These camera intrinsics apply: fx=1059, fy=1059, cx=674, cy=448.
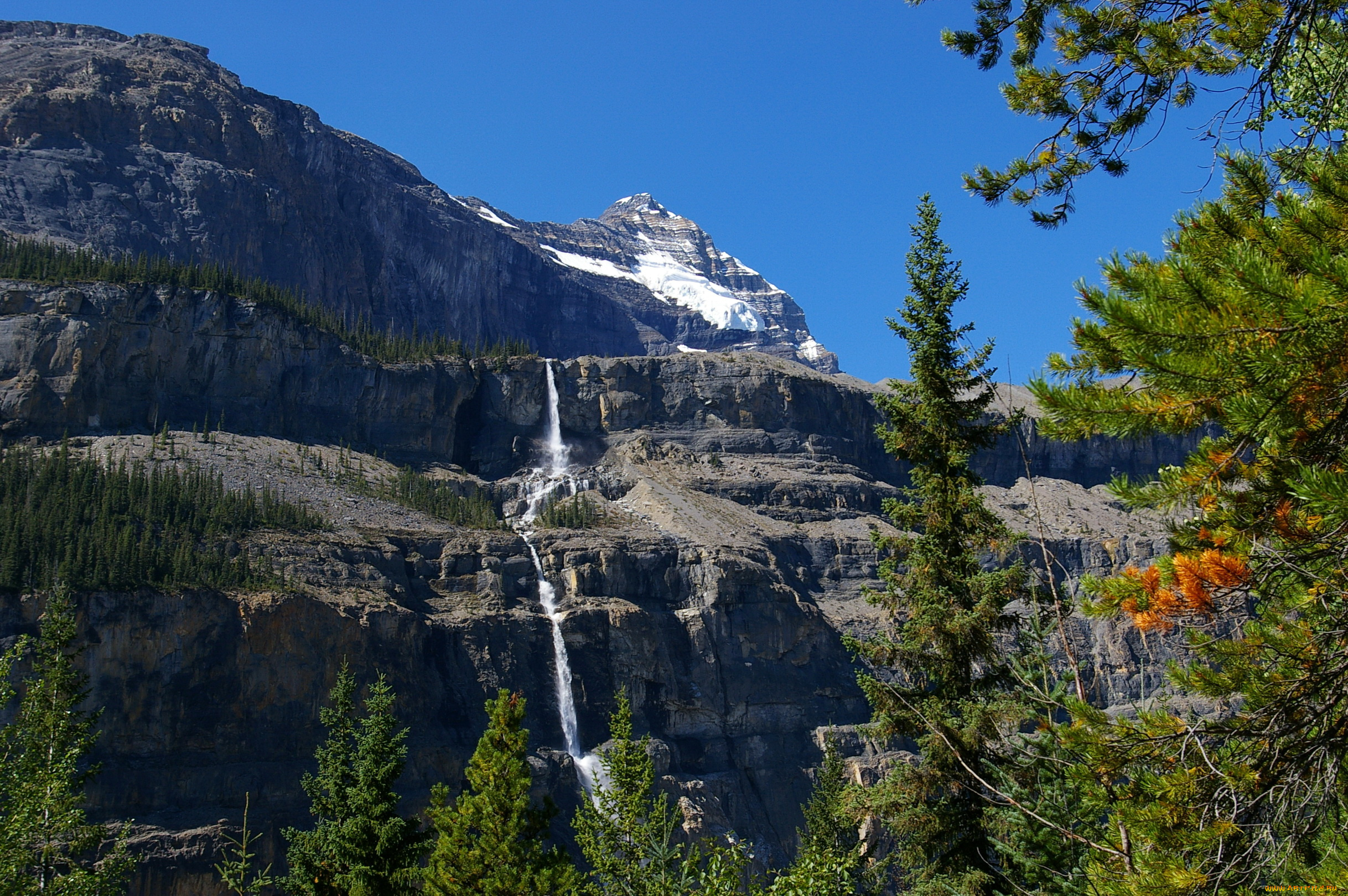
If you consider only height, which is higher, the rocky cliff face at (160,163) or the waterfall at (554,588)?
the rocky cliff face at (160,163)

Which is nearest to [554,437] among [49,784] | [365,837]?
[365,837]

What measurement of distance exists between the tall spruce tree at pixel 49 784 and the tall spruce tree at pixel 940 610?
15453 mm

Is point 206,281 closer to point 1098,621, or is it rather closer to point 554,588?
point 554,588

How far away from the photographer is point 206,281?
12938 cm

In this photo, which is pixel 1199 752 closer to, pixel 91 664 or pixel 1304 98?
pixel 1304 98

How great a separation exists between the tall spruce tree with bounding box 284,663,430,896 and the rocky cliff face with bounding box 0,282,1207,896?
4089 cm

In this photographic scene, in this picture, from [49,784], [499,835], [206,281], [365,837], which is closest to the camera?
[49,784]

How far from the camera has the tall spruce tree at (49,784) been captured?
19.5m

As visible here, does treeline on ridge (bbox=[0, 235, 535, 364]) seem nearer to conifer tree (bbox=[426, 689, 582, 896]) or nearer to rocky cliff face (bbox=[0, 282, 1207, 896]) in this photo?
rocky cliff face (bbox=[0, 282, 1207, 896])

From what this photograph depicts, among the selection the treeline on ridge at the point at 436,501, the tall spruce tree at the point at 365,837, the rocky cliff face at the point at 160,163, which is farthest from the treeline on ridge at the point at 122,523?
the rocky cliff face at the point at 160,163

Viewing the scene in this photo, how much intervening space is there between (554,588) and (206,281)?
60.0 m

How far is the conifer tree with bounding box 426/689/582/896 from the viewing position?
2861 cm

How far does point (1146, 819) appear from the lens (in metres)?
6.67

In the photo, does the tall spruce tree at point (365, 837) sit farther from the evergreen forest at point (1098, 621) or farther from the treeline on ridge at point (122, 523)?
the treeline on ridge at point (122, 523)
